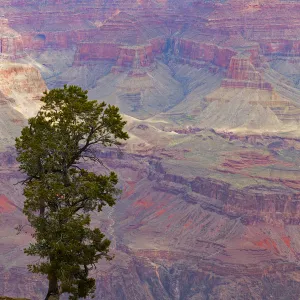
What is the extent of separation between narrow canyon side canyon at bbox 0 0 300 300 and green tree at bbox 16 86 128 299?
121 ft

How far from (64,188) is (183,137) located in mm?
85169

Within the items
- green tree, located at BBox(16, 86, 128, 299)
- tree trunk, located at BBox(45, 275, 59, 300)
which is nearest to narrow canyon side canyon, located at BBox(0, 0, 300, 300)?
tree trunk, located at BBox(45, 275, 59, 300)

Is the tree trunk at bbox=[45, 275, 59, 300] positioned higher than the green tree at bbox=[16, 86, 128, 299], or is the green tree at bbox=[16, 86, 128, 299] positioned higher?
the green tree at bbox=[16, 86, 128, 299]

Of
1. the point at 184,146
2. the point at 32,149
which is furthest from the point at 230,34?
the point at 32,149

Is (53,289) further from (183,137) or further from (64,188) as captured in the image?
(183,137)

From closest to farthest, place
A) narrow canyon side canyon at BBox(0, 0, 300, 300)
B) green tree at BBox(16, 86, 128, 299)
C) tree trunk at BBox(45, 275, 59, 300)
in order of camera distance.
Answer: green tree at BBox(16, 86, 128, 299), tree trunk at BBox(45, 275, 59, 300), narrow canyon side canyon at BBox(0, 0, 300, 300)

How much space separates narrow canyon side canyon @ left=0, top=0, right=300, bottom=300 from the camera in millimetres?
74625

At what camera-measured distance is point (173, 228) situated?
278 ft

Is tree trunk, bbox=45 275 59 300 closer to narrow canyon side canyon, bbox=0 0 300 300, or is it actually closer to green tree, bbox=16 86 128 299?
green tree, bbox=16 86 128 299

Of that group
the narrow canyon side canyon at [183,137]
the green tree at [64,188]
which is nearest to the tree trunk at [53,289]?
the green tree at [64,188]

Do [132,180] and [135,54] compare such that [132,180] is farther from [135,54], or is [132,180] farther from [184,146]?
[135,54]

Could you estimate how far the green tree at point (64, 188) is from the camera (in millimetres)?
31859

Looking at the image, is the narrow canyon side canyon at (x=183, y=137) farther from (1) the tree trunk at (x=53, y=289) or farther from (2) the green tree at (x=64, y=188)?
(2) the green tree at (x=64, y=188)

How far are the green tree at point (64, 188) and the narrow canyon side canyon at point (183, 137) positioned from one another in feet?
121
